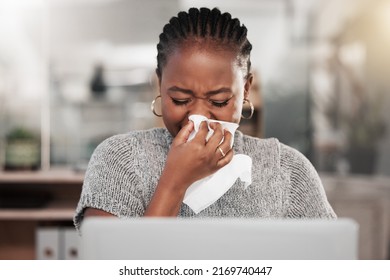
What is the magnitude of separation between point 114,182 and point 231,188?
0.61 ft

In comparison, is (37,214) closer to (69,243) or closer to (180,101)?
(69,243)

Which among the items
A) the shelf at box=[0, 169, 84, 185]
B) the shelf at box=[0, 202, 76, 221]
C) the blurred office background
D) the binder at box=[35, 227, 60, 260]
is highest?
the blurred office background

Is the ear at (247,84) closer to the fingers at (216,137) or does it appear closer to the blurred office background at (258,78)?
the fingers at (216,137)

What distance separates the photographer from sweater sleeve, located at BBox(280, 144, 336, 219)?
0.87 m

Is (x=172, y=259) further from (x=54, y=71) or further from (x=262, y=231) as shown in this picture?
(x=54, y=71)

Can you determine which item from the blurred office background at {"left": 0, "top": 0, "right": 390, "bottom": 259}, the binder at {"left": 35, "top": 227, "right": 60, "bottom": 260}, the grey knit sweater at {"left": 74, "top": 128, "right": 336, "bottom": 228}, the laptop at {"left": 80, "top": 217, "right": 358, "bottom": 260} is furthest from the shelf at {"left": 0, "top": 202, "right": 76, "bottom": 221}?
the laptop at {"left": 80, "top": 217, "right": 358, "bottom": 260}

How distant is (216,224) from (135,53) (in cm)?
279

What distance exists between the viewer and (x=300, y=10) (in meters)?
3.37

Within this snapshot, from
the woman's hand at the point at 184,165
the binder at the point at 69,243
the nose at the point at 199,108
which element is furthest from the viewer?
the binder at the point at 69,243

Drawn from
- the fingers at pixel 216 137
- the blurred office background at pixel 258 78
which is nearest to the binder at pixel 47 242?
the blurred office background at pixel 258 78

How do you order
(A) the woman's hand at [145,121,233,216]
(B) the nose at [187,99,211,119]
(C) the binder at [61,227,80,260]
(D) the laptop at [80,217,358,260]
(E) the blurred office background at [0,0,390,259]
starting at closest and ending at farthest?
(D) the laptop at [80,217,358,260] < (A) the woman's hand at [145,121,233,216] < (B) the nose at [187,99,211,119] < (C) the binder at [61,227,80,260] < (E) the blurred office background at [0,0,390,259]

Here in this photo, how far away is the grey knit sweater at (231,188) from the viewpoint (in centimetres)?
83

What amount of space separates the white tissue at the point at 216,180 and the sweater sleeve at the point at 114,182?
0.08m

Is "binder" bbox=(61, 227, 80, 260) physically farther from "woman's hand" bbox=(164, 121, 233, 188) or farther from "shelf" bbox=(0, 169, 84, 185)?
"woman's hand" bbox=(164, 121, 233, 188)
